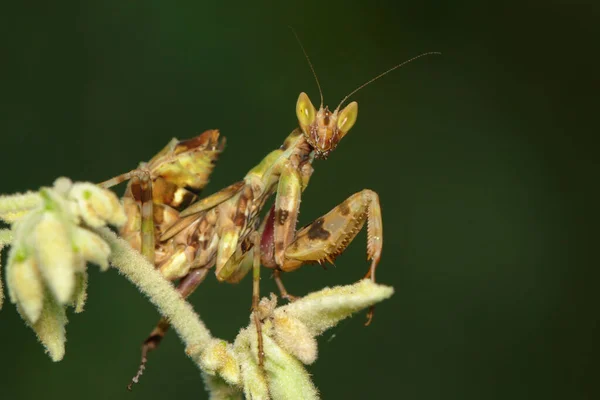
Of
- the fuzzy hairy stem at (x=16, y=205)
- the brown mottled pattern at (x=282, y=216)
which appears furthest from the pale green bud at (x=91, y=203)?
the brown mottled pattern at (x=282, y=216)

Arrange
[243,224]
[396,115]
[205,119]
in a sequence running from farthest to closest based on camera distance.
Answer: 1. [396,115]
2. [205,119]
3. [243,224]

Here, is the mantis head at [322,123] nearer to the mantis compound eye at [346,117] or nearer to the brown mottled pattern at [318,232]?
the mantis compound eye at [346,117]

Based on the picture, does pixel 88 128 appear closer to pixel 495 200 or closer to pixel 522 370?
pixel 495 200

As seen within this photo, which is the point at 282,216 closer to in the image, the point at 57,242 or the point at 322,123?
the point at 322,123

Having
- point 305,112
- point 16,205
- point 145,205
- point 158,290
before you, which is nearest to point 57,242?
point 16,205

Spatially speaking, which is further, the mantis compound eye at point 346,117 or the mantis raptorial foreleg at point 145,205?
the mantis compound eye at point 346,117

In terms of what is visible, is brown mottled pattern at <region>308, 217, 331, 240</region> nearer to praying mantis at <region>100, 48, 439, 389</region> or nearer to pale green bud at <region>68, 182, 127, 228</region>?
praying mantis at <region>100, 48, 439, 389</region>

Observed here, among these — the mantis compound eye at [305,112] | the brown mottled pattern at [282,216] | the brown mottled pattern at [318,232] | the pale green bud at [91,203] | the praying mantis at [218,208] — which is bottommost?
the pale green bud at [91,203]

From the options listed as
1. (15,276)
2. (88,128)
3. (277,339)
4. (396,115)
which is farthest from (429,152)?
(15,276)
